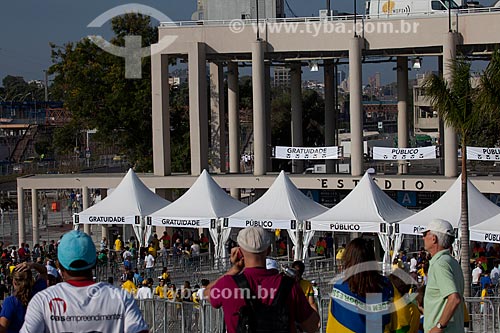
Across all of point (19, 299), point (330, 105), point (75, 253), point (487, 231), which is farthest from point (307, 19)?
point (75, 253)

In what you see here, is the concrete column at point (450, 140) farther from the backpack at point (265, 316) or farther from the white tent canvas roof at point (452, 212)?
the backpack at point (265, 316)

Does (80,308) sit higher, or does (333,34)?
→ (333,34)

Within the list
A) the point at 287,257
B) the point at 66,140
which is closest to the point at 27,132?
the point at 66,140

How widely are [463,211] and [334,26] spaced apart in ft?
50.0

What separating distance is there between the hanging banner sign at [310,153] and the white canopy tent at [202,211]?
8216 millimetres

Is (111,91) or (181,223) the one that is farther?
(111,91)

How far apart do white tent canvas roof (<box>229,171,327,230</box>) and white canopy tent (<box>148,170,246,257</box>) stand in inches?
24.7

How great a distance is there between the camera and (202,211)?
1148 inches

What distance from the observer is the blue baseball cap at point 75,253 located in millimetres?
5445

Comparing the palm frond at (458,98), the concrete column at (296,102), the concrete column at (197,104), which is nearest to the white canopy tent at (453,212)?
the palm frond at (458,98)

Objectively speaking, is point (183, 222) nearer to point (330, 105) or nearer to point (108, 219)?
point (108, 219)

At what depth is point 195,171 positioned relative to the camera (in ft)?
129

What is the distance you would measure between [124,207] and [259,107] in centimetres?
996

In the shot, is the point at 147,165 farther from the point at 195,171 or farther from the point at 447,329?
the point at 447,329
